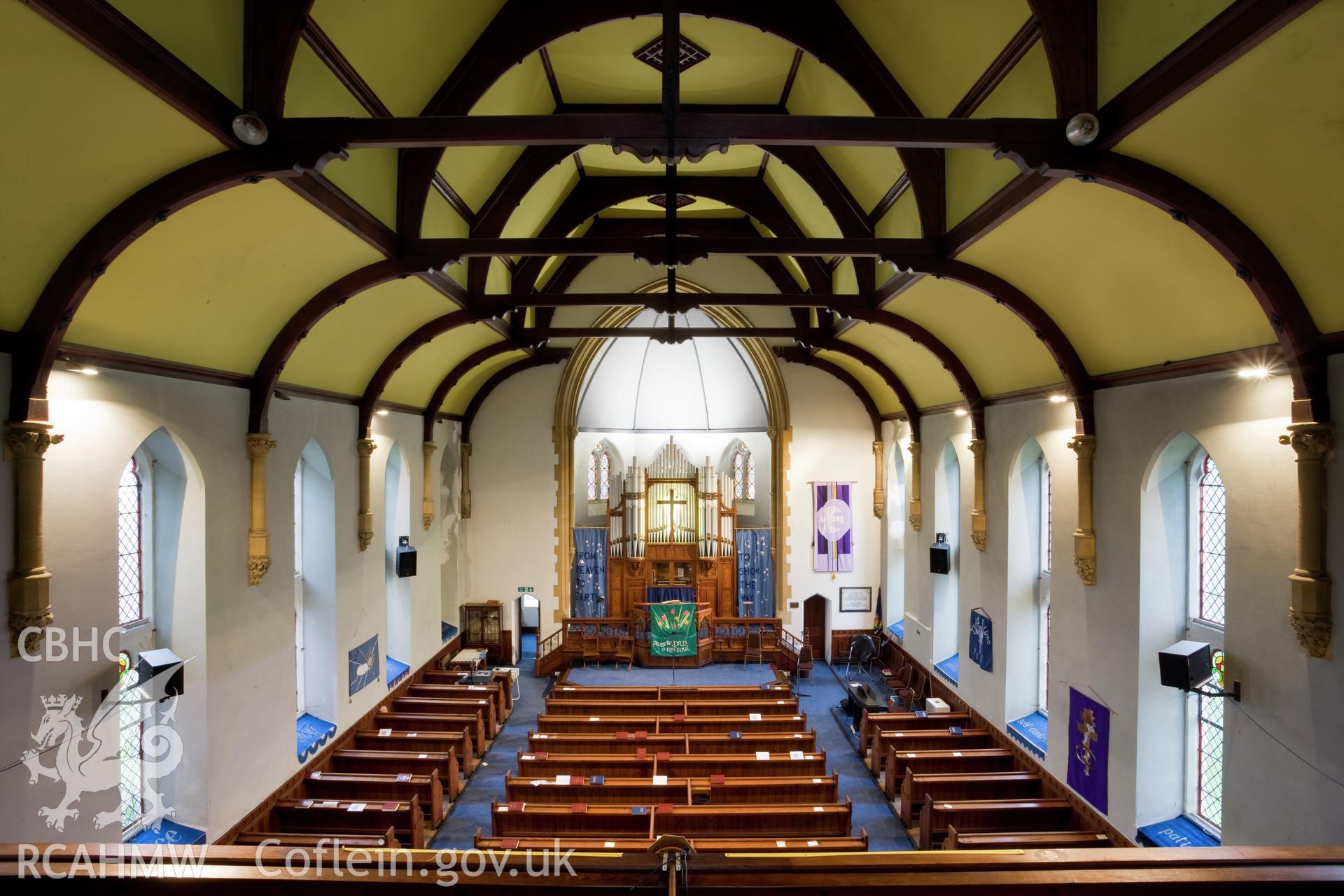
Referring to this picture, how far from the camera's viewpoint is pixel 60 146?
432 centimetres

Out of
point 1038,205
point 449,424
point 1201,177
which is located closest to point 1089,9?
point 1201,177

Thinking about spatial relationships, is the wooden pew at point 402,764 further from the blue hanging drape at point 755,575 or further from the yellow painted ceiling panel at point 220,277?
the blue hanging drape at point 755,575

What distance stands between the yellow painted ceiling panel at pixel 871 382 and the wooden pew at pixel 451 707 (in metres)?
9.74

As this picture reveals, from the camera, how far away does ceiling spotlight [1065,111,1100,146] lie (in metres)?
4.55

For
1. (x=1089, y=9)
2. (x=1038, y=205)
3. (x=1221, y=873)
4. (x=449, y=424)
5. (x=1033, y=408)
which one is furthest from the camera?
(x=449, y=424)

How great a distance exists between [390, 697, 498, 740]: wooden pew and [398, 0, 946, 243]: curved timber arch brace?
929 centimetres

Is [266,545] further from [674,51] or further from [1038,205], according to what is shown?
[1038,205]

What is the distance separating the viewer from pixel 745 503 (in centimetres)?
2042

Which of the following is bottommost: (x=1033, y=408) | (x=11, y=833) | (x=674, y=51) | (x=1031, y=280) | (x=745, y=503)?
(x=11, y=833)

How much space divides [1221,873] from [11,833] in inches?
280

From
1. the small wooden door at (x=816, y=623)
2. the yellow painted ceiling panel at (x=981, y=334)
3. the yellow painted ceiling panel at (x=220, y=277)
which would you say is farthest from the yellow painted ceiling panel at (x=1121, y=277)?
the small wooden door at (x=816, y=623)

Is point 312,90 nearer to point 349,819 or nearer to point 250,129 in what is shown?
point 250,129

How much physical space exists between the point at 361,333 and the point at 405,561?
4721mm

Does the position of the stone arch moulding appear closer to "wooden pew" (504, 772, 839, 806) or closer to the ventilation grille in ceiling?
"wooden pew" (504, 772, 839, 806)
